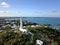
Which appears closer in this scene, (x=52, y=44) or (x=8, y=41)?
(x=8, y=41)

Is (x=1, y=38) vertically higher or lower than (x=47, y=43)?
higher

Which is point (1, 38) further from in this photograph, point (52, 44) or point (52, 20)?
point (52, 20)

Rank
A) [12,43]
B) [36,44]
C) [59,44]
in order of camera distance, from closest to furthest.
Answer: [12,43]
[36,44]
[59,44]

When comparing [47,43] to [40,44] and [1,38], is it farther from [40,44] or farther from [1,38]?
[1,38]

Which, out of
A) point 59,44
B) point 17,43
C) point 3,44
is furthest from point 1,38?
point 59,44

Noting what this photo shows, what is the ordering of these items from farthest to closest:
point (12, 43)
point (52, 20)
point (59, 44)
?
point (52, 20), point (59, 44), point (12, 43)

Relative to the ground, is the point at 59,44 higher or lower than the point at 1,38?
lower

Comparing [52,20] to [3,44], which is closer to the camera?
[3,44]

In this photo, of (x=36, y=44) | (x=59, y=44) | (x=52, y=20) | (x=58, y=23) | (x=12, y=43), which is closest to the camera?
(x=12, y=43)

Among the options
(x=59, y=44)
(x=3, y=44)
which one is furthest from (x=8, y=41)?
(x=59, y=44)
